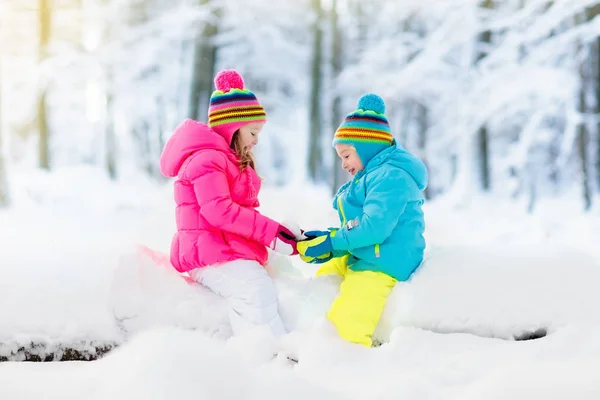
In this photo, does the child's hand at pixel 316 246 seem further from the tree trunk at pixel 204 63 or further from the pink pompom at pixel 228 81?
the tree trunk at pixel 204 63

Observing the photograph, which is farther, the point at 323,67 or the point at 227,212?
the point at 323,67

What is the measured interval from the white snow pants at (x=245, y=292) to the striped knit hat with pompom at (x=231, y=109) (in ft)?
2.45

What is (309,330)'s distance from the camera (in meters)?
2.48

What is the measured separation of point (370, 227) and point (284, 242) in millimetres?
500

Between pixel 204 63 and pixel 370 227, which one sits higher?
pixel 204 63

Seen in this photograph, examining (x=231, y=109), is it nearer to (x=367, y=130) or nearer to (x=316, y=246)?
(x=367, y=130)

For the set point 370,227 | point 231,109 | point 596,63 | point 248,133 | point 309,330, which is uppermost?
point 596,63

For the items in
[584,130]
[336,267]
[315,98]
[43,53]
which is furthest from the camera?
[315,98]

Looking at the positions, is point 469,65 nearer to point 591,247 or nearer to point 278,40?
point 278,40

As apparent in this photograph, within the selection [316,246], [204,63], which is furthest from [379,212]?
[204,63]

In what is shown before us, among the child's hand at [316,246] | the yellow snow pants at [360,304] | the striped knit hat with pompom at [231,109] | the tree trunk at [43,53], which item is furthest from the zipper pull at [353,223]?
the tree trunk at [43,53]

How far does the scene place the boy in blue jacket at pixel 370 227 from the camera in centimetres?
251

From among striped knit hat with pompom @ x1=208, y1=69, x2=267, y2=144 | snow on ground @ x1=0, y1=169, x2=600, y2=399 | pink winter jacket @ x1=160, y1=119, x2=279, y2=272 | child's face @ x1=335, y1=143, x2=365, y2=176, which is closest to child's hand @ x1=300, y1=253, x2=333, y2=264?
snow on ground @ x1=0, y1=169, x2=600, y2=399

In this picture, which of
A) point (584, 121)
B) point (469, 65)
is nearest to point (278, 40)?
point (469, 65)
